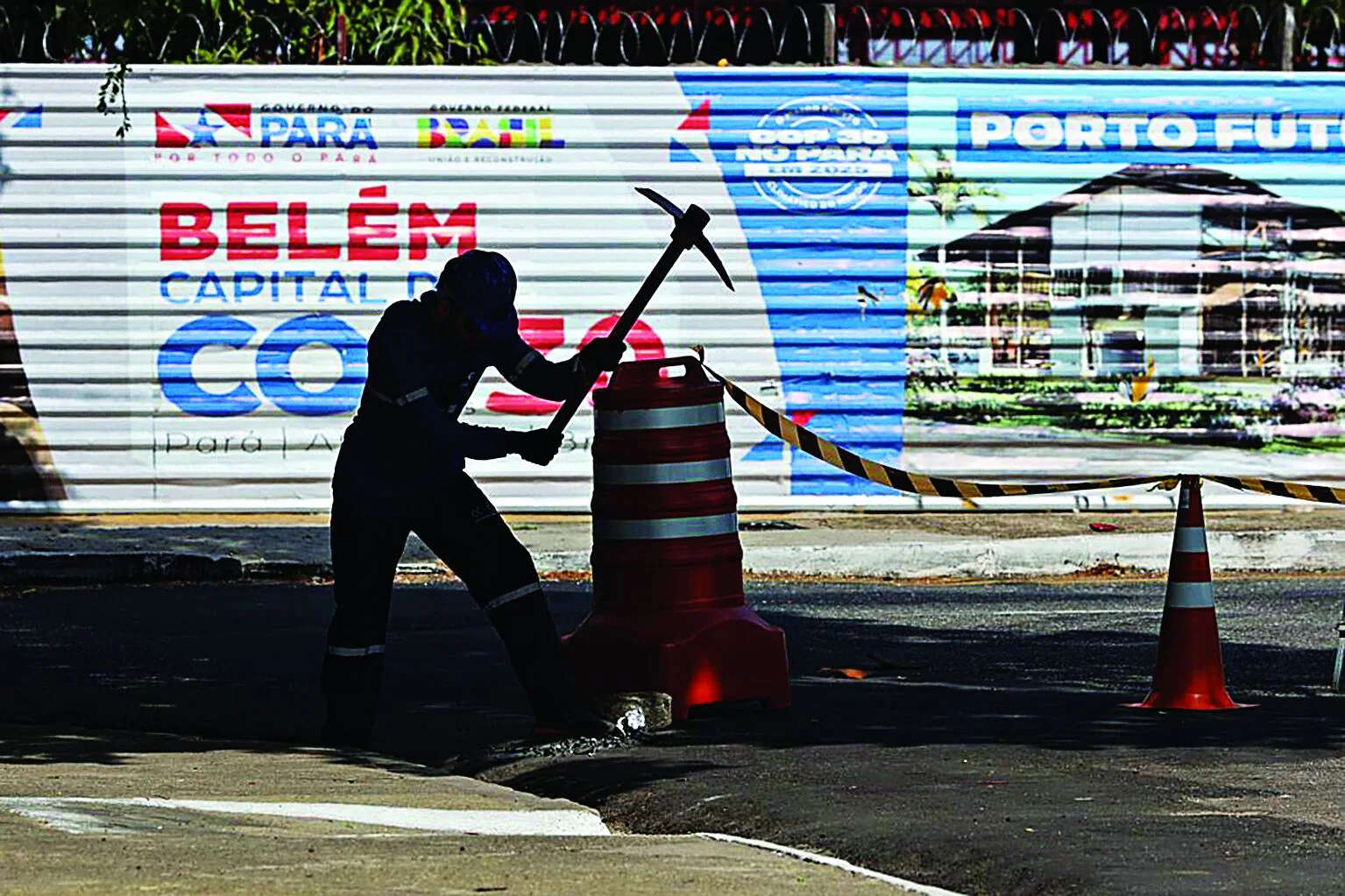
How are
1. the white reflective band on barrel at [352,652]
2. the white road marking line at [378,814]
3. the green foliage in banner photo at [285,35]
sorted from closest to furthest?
the white road marking line at [378,814] < the white reflective band on barrel at [352,652] < the green foliage in banner photo at [285,35]

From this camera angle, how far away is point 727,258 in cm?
1750

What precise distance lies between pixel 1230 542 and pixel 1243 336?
280 cm

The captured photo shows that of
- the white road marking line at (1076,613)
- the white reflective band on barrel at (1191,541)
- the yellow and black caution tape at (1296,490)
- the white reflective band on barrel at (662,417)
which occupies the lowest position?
the white road marking line at (1076,613)

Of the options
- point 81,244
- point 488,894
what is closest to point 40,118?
point 81,244

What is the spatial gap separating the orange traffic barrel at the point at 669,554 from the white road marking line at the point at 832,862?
78.8 inches

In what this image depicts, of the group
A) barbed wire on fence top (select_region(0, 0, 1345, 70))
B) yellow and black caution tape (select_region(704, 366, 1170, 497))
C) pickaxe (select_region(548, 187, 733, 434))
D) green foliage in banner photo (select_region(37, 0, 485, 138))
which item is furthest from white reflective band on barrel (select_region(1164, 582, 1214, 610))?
green foliage in banner photo (select_region(37, 0, 485, 138))

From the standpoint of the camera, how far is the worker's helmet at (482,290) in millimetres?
8109

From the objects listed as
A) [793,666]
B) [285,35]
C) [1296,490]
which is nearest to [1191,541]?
[1296,490]

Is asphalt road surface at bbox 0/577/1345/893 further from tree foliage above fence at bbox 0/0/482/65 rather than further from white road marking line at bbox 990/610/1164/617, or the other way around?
tree foliage above fence at bbox 0/0/482/65

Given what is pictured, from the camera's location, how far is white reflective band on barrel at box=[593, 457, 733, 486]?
8648mm

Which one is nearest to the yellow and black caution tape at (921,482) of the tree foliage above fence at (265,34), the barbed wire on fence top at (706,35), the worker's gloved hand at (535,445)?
the worker's gloved hand at (535,445)

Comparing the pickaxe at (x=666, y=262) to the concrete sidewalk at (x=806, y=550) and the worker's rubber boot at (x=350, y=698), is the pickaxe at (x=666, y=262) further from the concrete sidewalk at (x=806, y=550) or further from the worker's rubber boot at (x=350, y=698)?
the concrete sidewalk at (x=806, y=550)

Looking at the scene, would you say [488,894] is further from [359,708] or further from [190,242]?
[190,242]

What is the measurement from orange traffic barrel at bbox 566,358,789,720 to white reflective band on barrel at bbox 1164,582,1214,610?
1437mm
